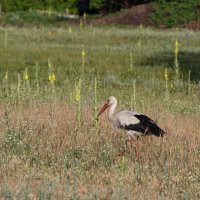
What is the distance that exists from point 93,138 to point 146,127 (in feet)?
3.25

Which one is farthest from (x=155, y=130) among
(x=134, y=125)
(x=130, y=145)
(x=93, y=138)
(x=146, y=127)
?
(x=93, y=138)

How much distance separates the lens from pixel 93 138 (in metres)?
12.0

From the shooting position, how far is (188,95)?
60.3ft

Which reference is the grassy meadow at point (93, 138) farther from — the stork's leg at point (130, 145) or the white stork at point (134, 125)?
the white stork at point (134, 125)

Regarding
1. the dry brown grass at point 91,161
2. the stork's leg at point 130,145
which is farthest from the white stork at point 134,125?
the dry brown grass at point 91,161

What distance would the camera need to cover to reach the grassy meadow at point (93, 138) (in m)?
9.38

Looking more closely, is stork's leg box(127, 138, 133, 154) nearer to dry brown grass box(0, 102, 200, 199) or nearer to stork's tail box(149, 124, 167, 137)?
dry brown grass box(0, 102, 200, 199)

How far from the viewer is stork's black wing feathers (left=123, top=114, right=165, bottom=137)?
37.4 ft

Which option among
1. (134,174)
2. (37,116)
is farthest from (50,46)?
(134,174)

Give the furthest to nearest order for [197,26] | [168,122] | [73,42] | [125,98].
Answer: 1. [197,26]
2. [73,42]
3. [125,98]
4. [168,122]

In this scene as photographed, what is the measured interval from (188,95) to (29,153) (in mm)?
7772

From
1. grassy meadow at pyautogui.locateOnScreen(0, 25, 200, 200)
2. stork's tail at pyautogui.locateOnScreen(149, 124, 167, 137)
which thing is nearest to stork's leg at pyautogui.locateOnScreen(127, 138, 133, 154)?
grassy meadow at pyautogui.locateOnScreen(0, 25, 200, 200)

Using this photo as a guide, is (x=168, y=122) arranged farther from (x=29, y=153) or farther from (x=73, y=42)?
(x=73, y=42)

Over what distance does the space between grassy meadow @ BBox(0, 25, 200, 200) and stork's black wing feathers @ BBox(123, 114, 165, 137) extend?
0.91ft
